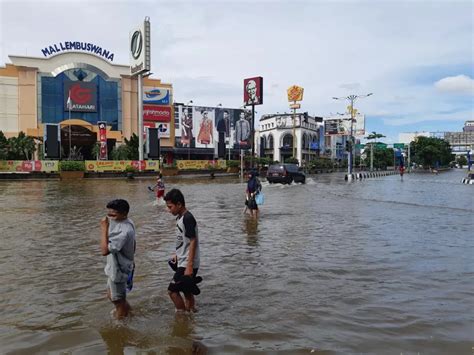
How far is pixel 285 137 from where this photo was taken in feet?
359

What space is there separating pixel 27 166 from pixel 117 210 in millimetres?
39005

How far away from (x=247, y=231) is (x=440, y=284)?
543cm

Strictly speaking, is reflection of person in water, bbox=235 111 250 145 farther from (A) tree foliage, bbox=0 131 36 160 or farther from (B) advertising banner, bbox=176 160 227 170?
(A) tree foliage, bbox=0 131 36 160

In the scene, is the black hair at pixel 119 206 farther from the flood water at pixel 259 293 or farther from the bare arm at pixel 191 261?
the flood water at pixel 259 293

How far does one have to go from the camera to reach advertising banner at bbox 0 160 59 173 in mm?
Answer: 39031

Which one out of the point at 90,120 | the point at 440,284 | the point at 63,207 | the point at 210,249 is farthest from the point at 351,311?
the point at 90,120

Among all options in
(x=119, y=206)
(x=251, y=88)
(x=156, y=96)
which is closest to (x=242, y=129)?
(x=156, y=96)

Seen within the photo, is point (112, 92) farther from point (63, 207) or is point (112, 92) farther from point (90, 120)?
point (63, 207)

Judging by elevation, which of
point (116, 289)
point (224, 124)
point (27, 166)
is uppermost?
point (224, 124)

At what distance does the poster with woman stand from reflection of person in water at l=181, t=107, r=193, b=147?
970mm

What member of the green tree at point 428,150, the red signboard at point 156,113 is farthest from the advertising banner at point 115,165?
the green tree at point 428,150

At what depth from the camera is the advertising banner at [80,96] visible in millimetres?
63906

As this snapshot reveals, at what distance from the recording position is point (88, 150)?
60688 mm

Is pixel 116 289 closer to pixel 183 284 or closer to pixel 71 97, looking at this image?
pixel 183 284
